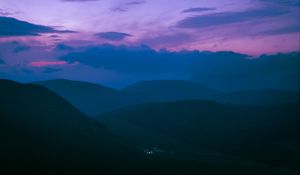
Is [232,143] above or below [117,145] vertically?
below

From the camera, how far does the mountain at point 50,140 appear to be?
10112cm

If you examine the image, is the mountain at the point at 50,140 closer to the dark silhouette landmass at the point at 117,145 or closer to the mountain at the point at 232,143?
the dark silhouette landmass at the point at 117,145

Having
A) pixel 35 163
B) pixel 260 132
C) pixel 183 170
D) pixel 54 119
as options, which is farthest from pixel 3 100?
pixel 260 132

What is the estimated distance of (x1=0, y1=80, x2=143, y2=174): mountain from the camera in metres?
101

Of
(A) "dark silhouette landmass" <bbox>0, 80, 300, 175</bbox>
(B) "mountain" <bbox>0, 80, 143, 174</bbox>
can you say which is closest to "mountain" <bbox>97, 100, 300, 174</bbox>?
(A) "dark silhouette landmass" <bbox>0, 80, 300, 175</bbox>

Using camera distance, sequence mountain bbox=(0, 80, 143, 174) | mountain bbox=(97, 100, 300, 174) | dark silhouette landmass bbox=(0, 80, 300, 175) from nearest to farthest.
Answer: mountain bbox=(0, 80, 143, 174), dark silhouette landmass bbox=(0, 80, 300, 175), mountain bbox=(97, 100, 300, 174)

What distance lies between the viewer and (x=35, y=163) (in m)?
100

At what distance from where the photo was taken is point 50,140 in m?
124

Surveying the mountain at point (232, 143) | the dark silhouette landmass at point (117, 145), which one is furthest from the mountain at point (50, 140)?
the mountain at point (232, 143)

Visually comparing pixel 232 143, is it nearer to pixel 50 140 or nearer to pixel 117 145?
pixel 117 145

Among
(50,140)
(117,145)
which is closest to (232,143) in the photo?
(117,145)

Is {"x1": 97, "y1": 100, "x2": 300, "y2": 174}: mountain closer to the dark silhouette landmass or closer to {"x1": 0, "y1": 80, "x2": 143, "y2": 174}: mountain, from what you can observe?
the dark silhouette landmass

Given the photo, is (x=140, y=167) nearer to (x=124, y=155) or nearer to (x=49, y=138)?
(x=124, y=155)

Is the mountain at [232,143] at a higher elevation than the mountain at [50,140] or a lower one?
lower
